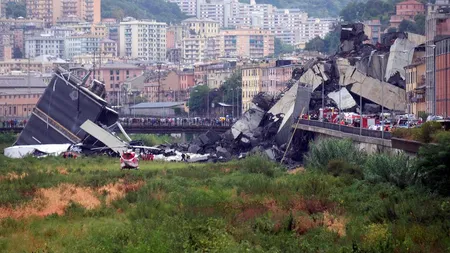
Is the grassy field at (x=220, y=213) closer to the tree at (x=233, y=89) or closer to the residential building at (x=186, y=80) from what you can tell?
the tree at (x=233, y=89)

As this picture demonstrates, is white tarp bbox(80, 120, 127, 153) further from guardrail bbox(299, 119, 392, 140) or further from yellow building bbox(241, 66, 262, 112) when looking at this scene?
yellow building bbox(241, 66, 262, 112)

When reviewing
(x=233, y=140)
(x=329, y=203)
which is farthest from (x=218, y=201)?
(x=233, y=140)

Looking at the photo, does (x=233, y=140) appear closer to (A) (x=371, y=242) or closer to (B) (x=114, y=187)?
(B) (x=114, y=187)

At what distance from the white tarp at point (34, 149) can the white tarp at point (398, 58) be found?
66.5ft

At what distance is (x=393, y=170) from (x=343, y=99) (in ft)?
126

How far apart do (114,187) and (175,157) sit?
2971cm

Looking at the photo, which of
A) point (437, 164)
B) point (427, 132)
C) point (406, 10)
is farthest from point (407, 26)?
point (437, 164)

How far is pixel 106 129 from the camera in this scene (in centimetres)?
8675

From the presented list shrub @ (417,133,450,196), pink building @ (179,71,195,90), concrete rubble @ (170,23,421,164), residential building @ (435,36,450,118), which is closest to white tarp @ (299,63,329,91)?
concrete rubble @ (170,23,421,164)

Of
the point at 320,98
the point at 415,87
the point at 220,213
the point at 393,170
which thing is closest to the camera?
the point at 220,213

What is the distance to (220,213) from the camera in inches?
1700

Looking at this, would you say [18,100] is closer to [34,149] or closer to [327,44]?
[327,44]

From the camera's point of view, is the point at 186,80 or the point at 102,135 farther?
the point at 186,80

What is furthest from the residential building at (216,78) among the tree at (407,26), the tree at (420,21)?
the tree at (420,21)
